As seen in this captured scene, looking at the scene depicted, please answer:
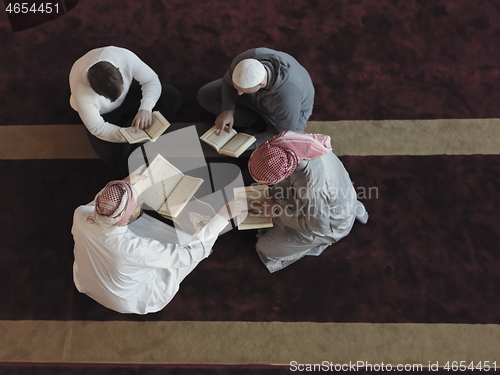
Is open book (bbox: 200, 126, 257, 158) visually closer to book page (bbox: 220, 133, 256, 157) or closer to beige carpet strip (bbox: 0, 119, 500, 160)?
book page (bbox: 220, 133, 256, 157)

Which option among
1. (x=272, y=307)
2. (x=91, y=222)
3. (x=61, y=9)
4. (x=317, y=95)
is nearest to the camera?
(x=91, y=222)

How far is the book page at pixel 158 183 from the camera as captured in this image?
2836 millimetres

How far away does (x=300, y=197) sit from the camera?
7.43 feet

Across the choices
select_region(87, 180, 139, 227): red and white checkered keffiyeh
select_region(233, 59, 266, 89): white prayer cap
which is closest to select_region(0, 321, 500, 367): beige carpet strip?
select_region(87, 180, 139, 227): red and white checkered keffiyeh

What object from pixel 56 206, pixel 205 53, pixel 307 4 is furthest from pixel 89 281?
pixel 307 4

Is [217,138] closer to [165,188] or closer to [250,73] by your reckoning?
[165,188]

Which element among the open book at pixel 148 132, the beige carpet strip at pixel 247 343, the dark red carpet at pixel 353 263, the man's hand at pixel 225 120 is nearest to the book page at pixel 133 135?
the open book at pixel 148 132

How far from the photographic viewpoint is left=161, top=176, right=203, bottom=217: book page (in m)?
2.82

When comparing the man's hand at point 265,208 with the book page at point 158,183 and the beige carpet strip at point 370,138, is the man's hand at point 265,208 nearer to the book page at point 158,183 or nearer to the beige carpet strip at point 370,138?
the book page at point 158,183

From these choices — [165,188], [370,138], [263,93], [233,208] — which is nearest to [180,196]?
[165,188]

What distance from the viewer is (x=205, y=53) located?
3.67 m

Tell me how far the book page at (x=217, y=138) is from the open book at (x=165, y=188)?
34 cm

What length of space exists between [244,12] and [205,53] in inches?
24.6

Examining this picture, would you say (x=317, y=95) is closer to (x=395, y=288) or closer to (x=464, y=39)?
(x=464, y=39)
